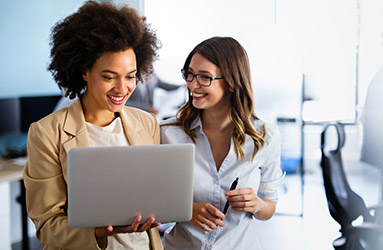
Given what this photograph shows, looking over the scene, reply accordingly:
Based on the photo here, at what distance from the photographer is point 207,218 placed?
57.3 inches

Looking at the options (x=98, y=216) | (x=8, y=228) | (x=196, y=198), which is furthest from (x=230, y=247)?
(x=8, y=228)

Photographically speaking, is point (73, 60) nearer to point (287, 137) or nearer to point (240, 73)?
point (240, 73)

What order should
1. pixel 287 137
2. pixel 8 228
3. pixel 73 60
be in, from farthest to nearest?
pixel 287 137
pixel 8 228
pixel 73 60

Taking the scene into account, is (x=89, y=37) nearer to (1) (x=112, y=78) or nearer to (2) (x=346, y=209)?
(1) (x=112, y=78)

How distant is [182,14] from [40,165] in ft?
9.29

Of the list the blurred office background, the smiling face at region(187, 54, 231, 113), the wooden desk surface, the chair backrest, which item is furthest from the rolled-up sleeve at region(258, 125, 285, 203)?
the wooden desk surface

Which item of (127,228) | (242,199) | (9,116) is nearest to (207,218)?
(242,199)

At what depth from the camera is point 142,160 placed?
1197 mm

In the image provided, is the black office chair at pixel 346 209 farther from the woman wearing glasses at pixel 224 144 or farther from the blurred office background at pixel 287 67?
the woman wearing glasses at pixel 224 144

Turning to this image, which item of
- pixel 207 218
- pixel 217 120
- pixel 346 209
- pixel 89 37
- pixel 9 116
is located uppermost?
pixel 89 37

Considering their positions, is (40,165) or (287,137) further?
(287,137)

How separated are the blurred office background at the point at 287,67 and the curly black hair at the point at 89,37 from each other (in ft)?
5.97

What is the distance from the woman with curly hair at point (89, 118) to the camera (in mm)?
1316

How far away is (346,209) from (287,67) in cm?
193
